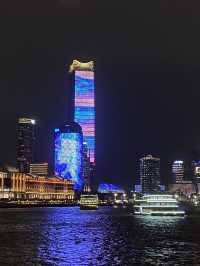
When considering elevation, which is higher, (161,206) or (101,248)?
(161,206)

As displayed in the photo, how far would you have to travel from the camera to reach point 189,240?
75000 millimetres

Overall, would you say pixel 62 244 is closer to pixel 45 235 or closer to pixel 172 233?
pixel 45 235

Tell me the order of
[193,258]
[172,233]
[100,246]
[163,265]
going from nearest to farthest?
[163,265], [193,258], [100,246], [172,233]

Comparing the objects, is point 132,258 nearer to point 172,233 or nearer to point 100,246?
point 100,246

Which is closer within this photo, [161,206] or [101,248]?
[101,248]

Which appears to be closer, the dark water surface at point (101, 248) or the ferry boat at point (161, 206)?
the dark water surface at point (101, 248)

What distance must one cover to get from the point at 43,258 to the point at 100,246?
13.2 metres

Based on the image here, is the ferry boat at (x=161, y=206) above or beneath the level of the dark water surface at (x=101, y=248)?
above

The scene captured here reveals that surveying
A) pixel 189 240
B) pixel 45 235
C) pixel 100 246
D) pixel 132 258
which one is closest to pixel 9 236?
pixel 45 235

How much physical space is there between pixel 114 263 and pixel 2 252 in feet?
45.5

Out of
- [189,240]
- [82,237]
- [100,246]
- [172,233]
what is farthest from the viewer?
[172,233]

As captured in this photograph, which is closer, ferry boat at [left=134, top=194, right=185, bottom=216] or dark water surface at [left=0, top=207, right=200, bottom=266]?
dark water surface at [left=0, top=207, right=200, bottom=266]

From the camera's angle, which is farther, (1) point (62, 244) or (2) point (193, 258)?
(1) point (62, 244)

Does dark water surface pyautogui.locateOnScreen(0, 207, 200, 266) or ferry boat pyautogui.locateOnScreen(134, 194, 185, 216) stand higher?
ferry boat pyautogui.locateOnScreen(134, 194, 185, 216)
